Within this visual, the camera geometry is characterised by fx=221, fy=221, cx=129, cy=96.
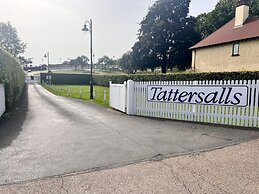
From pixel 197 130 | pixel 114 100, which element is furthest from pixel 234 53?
pixel 197 130

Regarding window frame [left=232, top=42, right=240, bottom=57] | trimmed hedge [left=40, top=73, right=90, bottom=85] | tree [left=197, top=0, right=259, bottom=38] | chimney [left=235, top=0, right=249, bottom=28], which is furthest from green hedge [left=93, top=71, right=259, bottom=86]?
trimmed hedge [left=40, top=73, right=90, bottom=85]

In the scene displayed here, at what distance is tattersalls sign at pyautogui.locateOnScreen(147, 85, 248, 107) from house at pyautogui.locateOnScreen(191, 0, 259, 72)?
16.1m

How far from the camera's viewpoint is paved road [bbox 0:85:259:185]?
14.3 feet

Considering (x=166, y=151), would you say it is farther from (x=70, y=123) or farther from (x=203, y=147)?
(x=70, y=123)

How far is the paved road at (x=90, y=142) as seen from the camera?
14.3ft

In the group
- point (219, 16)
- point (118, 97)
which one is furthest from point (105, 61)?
point (118, 97)

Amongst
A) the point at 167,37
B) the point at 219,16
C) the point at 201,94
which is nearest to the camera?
the point at 201,94

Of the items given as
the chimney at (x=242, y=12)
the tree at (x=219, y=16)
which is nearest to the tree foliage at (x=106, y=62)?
the tree at (x=219, y=16)

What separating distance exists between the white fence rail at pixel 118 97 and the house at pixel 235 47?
16100 mm

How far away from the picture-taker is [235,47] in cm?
2361

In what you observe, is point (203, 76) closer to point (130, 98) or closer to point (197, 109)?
point (130, 98)

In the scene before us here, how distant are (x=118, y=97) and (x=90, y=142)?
5592 millimetres

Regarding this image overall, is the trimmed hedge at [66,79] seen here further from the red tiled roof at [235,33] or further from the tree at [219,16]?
the red tiled roof at [235,33]

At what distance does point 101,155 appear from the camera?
4.93 m
